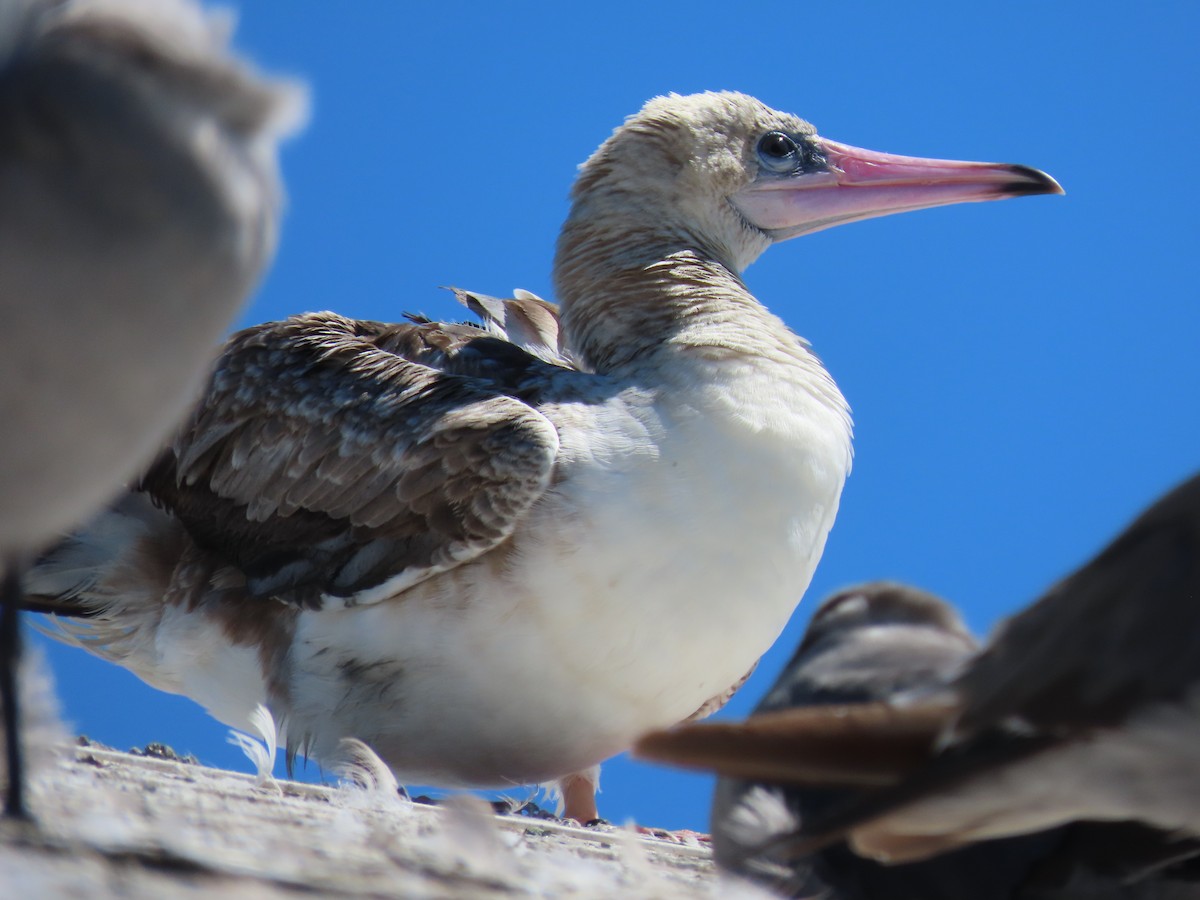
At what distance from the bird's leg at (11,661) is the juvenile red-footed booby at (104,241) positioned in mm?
19

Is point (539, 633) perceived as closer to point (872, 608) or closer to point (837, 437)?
point (837, 437)

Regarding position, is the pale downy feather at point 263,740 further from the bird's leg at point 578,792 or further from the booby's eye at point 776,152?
the booby's eye at point 776,152

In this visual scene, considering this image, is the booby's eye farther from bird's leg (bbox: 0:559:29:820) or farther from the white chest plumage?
bird's leg (bbox: 0:559:29:820)

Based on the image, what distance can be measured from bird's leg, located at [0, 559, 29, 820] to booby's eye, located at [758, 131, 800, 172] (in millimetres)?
3868

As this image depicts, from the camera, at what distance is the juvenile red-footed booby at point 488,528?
4.17 metres

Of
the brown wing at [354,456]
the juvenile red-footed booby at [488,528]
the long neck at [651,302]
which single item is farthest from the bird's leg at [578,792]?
the long neck at [651,302]

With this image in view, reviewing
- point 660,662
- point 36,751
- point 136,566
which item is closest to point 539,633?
point 660,662

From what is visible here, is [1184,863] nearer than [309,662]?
Yes

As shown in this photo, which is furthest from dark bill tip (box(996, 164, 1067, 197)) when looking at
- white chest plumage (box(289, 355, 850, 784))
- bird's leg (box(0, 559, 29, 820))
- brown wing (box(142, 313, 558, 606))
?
bird's leg (box(0, 559, 29, 820))

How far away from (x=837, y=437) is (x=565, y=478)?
2.99ft

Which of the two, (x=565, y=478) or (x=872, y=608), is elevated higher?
(x=565, y=478)

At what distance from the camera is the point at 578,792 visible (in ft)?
16.1

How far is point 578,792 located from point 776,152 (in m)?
2.33

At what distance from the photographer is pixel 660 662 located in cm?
427
